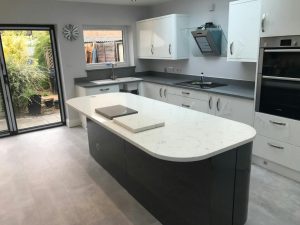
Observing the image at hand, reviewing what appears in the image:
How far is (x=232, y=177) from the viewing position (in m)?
1.80

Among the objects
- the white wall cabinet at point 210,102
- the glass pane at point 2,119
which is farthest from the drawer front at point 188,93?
the glass pane at point 2,119

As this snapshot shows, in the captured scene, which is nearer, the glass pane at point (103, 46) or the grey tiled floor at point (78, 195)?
the grey tiled floor at point (78, 195)

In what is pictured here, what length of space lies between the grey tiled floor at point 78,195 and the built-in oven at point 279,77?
0.82 m

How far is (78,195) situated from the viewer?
2629 mm

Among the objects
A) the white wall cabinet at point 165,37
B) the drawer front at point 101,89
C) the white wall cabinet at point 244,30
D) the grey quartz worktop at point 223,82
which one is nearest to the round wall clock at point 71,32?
the grey quartz worktop at point 223,82

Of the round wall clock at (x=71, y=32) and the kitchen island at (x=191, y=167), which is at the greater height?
the round wall clock at (x=71, y=32)

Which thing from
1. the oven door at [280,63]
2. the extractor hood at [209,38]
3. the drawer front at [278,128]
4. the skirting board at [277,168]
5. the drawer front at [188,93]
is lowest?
the skirting board at [277,168]

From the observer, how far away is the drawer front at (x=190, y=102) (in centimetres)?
373

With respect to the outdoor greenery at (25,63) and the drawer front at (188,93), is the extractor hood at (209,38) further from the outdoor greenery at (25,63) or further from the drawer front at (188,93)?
the outdoor greenery at (25,63)

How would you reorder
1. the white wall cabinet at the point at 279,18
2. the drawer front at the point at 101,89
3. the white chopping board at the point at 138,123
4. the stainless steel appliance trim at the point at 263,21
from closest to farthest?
the white chopping board at the point at 138,123 < the white wall cabinet at the point at 279,18 < the stainless steel appliance trim at the point at 263,21 < the drawer front at the point at 101,89

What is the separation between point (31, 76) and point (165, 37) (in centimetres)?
270

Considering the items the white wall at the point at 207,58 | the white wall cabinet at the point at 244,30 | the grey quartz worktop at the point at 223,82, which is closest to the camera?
the white wall cabinet at the point at 244,30

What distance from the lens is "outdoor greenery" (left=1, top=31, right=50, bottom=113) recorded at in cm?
438

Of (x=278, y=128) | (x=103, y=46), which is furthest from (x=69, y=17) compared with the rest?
(x=278, y=128)
